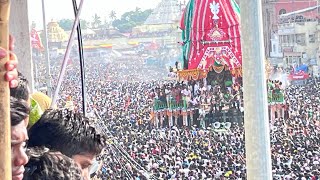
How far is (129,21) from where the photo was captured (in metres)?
9.12

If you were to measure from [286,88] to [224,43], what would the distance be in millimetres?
2074

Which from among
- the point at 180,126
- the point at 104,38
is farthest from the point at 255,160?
the point at 104,38

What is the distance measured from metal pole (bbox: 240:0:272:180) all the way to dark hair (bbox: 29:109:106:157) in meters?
0.67

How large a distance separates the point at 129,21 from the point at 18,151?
29.0 ft

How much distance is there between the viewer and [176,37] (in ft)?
27.9

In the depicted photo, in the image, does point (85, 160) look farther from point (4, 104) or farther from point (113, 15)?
point (113, 15)

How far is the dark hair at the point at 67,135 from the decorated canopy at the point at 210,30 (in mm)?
4967

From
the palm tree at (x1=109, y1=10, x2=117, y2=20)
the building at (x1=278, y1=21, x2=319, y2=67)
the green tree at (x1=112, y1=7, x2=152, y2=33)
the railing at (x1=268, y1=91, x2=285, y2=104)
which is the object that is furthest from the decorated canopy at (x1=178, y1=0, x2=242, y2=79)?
the green tree at (x1=112, y1=7, x2=152, y2=33)

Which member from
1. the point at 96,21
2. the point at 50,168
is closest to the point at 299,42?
the point at 96,21

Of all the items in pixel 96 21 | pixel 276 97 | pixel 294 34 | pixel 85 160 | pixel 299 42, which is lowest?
pixel 276 97

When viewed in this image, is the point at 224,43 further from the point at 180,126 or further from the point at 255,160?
the point at 255,160

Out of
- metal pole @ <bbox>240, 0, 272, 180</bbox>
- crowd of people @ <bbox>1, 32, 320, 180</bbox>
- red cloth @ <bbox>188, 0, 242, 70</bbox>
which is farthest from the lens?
crowd of people @ <bbox>1, 32, 320, 180</bbox>

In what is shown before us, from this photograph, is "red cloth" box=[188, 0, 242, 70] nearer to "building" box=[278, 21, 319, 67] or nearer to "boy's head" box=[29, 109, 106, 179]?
"building" box=[278, 21, 319, 67]

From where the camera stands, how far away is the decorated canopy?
5520 mm
